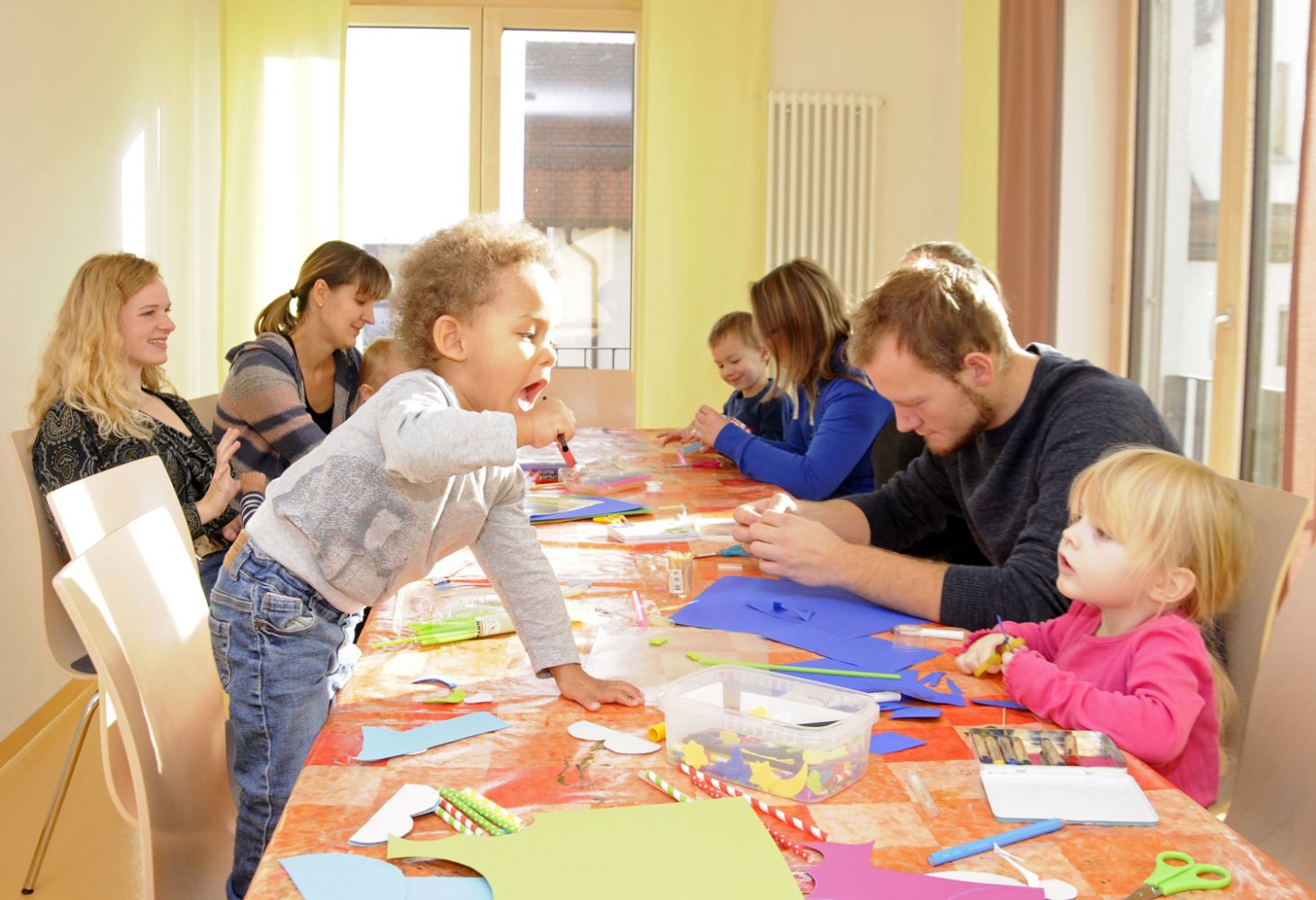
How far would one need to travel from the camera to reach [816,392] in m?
2.90

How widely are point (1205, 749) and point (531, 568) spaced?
78cm

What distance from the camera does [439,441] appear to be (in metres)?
1.23

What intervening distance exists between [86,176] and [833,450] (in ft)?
8.30

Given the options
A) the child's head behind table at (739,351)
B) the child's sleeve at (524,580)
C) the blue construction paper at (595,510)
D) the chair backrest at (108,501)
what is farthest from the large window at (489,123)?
the child's sleeve at (524,580)

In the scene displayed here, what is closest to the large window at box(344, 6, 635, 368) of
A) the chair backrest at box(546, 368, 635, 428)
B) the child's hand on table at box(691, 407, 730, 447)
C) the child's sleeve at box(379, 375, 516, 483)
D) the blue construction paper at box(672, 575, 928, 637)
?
the chair backrest at box(546, 368, 635, 428)

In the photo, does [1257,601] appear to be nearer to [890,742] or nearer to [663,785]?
[890,742]

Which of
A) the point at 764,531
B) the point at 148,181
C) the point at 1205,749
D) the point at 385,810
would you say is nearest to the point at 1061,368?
the point at 764,531

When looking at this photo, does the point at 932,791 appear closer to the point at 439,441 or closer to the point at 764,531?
the point at 439,441

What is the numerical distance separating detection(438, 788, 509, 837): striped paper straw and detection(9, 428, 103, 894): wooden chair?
1501mm

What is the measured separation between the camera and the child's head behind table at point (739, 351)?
374cm

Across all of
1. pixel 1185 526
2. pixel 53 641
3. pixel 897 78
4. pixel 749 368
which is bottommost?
pixel 53 641

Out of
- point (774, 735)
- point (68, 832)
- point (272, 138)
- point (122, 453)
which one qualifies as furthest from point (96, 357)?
point (272, 138)

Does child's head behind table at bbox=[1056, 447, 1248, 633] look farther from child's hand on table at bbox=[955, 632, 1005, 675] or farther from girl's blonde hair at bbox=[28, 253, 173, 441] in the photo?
→ girl's blonde hair at bbox=[28, 253, 173, 441]

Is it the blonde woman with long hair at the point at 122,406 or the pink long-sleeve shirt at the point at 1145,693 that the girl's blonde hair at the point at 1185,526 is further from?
the blonde woman with long hair at the point at 122,406
